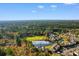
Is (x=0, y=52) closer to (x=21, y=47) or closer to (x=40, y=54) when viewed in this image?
(x=21, y=47)

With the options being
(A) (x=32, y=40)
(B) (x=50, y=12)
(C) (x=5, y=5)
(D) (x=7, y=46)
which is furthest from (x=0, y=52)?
(B) (x=50, y=12)

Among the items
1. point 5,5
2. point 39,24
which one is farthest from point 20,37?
point 5,5

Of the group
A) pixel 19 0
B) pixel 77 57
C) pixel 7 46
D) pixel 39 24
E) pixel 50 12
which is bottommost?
pixel 77 57

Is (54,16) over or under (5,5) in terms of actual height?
under

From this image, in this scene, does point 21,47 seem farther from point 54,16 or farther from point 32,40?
point 54,16

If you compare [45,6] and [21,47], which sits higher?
[45,6]

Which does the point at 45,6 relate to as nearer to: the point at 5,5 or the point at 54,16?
the point at 54,16

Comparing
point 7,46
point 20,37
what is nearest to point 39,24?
point 20,37

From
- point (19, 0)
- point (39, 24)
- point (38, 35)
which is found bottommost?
point (38, 35)
